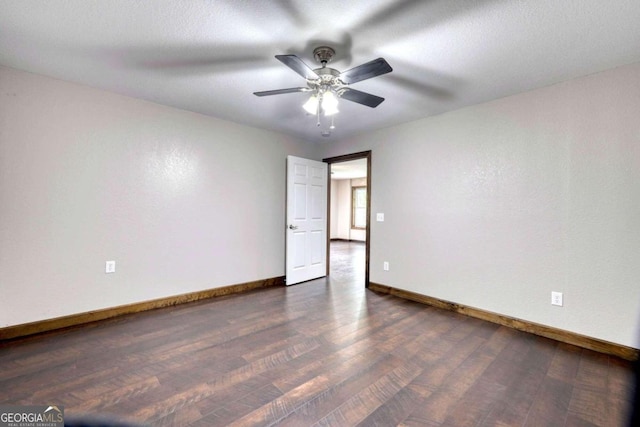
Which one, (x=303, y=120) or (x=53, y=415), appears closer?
(x=53, y=415)

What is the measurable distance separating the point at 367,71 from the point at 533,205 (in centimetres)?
218

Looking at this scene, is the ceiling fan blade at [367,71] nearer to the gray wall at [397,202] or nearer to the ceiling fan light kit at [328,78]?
the ceiling fan light kit at [328,78]

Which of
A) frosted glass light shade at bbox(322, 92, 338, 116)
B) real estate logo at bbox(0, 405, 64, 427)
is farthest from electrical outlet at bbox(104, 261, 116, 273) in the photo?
frosted glass light shade at bbox(322, 92, 338, 116)

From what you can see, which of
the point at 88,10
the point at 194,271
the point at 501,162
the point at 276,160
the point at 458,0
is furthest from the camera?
the point at 276,160

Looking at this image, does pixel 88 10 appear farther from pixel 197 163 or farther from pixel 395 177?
pixel 395 177

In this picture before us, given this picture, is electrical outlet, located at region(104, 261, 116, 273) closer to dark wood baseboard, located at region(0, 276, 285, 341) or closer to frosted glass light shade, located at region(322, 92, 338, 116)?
dark wood baseboard, located at region(0, 276, 285, 341)

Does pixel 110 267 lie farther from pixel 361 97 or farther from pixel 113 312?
pixel 361 97

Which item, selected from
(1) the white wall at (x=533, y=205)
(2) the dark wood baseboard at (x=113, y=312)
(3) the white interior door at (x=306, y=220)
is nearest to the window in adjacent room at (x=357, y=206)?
(3) the white interior door at (x=306, y=220)

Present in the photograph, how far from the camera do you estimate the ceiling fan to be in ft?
6.24

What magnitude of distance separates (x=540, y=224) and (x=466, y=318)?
125 cm

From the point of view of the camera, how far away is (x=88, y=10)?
1810 millimetres

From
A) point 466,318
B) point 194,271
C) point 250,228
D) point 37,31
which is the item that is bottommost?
point 466,318

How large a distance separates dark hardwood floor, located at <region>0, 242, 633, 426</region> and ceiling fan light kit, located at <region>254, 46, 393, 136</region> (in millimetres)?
2102

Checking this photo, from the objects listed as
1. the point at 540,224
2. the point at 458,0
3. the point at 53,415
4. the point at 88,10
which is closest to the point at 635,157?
the point at 540,224
